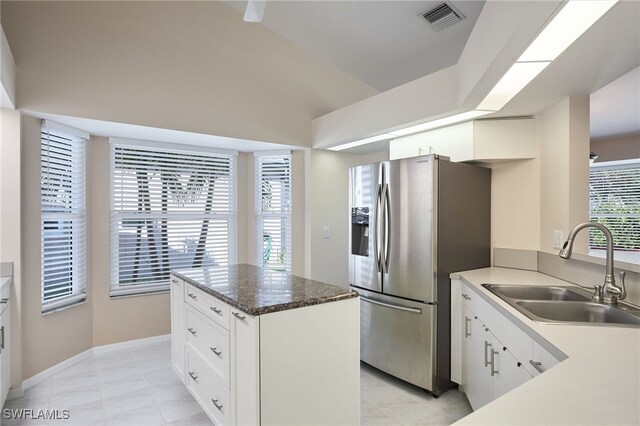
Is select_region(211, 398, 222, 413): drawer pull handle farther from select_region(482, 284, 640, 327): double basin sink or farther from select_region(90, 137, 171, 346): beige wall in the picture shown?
select_region(90, 137, 171, 346): beige wall

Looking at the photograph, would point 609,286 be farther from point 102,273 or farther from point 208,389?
point 102,273

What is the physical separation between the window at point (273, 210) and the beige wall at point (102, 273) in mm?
1538

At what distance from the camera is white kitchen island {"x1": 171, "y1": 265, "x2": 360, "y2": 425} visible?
1751 millimetres

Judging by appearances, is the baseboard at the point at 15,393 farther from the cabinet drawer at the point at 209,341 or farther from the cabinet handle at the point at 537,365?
the cabinet handle at the point at 537,365

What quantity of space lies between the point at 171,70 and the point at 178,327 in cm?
228

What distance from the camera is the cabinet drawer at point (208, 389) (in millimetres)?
1991

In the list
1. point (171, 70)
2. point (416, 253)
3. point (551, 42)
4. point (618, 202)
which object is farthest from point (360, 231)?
point (618, 202)

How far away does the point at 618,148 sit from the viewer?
608 cm

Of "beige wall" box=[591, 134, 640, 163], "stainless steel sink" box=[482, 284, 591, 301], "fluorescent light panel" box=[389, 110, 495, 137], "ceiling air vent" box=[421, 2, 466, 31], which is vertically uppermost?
"ceiling air vent" box=[421, 2, 466, 31]

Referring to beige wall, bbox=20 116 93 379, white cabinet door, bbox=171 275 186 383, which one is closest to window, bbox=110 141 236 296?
beige wall, bbox=20 116 93 379

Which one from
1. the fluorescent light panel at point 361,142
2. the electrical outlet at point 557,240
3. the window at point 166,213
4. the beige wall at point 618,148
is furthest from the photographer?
the beige wall at point 618,148

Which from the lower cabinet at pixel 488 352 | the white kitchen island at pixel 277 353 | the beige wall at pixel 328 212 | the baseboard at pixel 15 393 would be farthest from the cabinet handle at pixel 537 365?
the baseboard at pixel 15 393

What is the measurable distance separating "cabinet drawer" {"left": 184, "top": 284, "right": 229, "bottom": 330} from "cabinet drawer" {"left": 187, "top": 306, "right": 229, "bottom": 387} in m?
0.04

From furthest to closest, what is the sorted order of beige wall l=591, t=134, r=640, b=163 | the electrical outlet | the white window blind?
beige wall l=591, t=134, r=640, b=163
the white window blind
the electrical outlet
